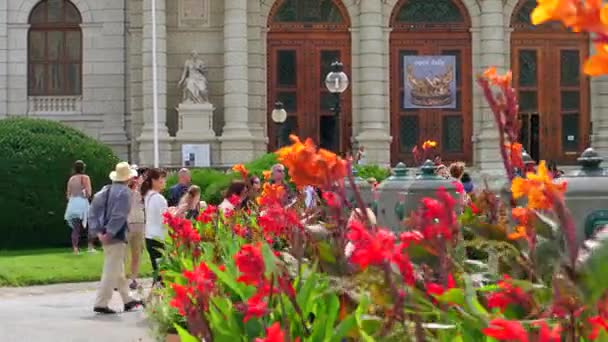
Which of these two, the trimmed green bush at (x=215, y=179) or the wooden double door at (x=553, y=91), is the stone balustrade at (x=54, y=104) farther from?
the wooden double door at (x=553, y=91)

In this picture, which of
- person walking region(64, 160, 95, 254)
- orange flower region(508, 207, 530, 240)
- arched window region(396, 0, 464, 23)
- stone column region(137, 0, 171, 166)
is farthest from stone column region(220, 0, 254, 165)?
orange flower region(508, 207, 530, 240)

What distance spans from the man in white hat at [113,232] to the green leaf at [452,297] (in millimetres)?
9901

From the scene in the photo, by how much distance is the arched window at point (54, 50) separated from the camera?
37625 mm

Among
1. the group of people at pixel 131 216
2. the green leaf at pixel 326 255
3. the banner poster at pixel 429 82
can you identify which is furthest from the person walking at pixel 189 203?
the banner poster at pixel 429 82

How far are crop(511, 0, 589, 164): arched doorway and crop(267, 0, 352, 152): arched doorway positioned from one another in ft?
19.8

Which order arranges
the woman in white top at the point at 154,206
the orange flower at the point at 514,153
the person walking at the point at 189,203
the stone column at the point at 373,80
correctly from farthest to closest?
1. the stone column at the point at 373,80
2. the person walking at the point at 189,203
3. the woman in white top at the point at 154,206
4. the orange flower at the point at 514,153

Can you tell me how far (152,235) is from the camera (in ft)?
48.4

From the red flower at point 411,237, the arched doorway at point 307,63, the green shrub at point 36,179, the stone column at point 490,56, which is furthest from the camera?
the arched doorway at point 307,63

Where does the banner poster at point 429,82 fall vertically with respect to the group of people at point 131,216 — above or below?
above

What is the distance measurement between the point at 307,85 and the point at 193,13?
4529mm

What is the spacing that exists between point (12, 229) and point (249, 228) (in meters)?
13.5

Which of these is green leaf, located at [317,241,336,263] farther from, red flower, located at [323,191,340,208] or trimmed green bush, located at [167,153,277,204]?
trimmed green bush, located at [167,153,277,204]

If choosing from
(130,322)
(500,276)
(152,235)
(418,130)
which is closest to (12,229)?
(152,235)

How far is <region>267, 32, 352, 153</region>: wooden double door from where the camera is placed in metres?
36.2
